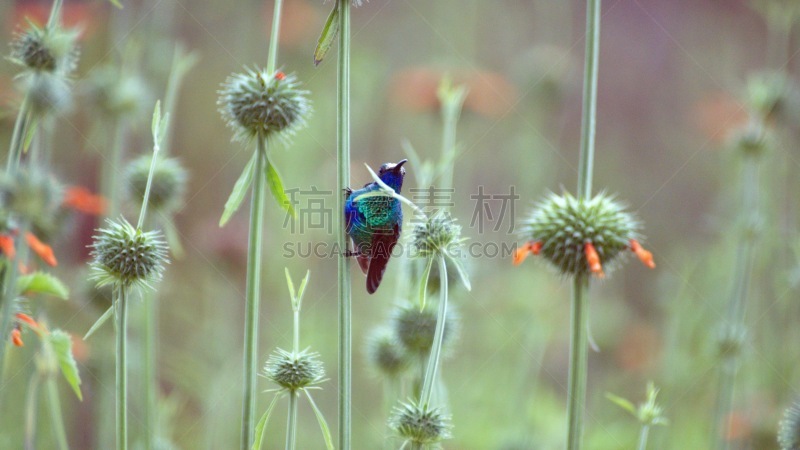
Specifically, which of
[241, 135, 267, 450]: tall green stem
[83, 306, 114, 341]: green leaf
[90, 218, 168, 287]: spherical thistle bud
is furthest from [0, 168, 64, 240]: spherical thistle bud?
[241, 135, 267, 450]: tall green stem

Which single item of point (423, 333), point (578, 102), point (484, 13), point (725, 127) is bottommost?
point (423, 333)

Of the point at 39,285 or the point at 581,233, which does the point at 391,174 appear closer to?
the point at 581,233

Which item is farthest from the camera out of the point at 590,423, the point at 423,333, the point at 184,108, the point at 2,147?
the point at 184,108

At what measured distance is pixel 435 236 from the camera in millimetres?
1057

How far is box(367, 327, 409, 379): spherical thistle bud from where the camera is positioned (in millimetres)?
1393

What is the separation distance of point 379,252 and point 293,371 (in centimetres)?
26

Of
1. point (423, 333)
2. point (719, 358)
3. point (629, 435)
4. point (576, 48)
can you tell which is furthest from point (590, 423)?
point (576, 48)

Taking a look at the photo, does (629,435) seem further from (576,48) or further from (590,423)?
(576,48)

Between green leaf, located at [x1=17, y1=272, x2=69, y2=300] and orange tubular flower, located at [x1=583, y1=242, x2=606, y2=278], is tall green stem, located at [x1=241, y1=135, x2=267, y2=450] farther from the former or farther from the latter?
orange tubular flower, located at [x1=583, y1=242, x2=606, y2=278]

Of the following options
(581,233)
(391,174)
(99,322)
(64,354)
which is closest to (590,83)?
(581,233)

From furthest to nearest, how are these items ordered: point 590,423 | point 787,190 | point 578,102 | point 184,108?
point 578,102 → point 184,108 → point 787,190 → point 590,423

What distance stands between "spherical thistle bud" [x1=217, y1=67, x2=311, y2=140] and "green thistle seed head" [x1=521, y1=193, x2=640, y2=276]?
17.9 inches

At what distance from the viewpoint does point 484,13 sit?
419 cm

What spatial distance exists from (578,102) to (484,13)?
84cm
